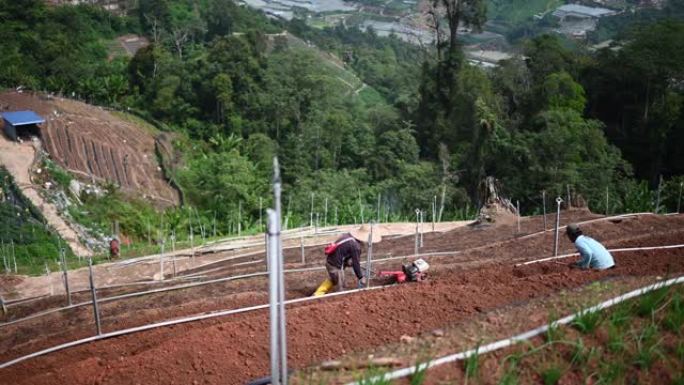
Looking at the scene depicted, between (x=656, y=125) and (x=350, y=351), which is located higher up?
(x=350, y=351)

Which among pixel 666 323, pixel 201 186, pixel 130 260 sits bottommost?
pixel 201 186

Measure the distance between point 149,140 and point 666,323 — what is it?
87.3ft

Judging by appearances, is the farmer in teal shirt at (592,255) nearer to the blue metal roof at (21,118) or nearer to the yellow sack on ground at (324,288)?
the yellow sack on ground at (324,288)

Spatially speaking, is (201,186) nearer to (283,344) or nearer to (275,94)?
(275,94)

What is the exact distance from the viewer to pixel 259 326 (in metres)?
6.19

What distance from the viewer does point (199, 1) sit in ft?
177

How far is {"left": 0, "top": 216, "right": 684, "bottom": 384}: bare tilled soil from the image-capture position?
5648mm

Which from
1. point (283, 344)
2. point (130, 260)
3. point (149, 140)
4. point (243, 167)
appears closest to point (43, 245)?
point (130, 260)

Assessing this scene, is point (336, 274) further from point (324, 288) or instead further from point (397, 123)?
point (397, 123)

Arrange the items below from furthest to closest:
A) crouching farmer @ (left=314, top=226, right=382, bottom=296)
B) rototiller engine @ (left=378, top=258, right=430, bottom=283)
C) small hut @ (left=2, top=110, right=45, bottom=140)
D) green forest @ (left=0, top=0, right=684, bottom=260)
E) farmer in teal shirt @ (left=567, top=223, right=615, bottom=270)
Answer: small hut @ (left=2, top=110, right=45, bottom=140), green forest @ (left=0, top=0, right=684, bottom=260), rototiller engine @ (left=378, top=258, right=430, bottom=283), crouching farmer @ (left=314, top=226, right=382, bottom=296), farmer in teal shirt @ (left=567, top=223, right=615, bottom=270)

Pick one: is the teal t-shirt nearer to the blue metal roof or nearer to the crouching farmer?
the crouching farmer

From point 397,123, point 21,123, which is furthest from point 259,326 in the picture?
point 397,123

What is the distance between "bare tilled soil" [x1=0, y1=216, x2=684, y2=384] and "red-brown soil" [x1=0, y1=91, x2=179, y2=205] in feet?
55.3

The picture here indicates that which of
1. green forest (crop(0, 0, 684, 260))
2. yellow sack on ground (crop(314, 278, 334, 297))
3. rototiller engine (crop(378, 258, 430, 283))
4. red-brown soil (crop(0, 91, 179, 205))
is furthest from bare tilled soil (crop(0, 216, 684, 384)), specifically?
red-brown soil (crop(0, 91, 179, 205))
